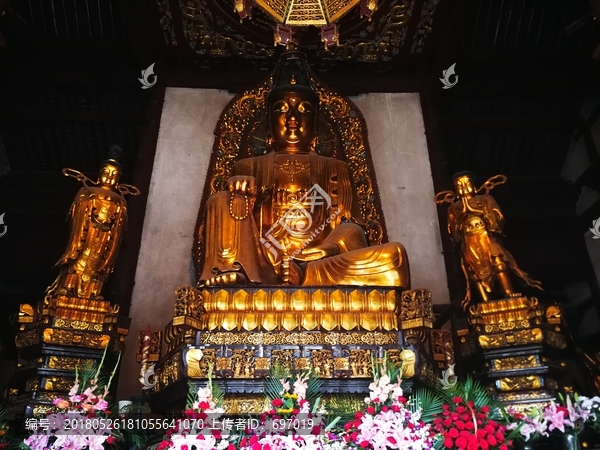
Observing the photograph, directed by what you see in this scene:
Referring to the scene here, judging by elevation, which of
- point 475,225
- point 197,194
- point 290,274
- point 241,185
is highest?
point 197,194

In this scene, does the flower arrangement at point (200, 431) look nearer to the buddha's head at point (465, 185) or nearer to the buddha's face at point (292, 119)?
the buddha's head at point (465, 185)

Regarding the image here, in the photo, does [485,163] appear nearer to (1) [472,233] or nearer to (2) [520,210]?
(2) [520,210]

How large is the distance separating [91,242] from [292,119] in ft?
6.34

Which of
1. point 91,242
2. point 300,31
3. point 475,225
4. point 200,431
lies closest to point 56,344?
point 91,242

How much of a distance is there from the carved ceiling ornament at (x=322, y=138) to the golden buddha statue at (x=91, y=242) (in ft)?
3.42

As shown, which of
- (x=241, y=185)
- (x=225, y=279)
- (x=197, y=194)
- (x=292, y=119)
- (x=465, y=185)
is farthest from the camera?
(x=197, y=194)

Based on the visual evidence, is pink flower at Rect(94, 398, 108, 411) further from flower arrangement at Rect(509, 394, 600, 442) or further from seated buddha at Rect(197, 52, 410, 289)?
flower arrangement at Rect(509, 394, 600, 442)

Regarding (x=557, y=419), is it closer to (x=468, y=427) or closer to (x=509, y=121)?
(x=468, y=427)

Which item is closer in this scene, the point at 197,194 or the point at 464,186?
the point at 464,186

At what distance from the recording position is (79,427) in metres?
2.26

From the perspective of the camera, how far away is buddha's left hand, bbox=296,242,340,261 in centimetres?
370

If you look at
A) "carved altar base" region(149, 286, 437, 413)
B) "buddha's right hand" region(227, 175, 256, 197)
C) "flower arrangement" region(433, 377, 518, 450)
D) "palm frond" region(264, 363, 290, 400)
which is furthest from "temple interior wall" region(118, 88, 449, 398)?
"flower arrangement" region(433, 377, 518, 450)

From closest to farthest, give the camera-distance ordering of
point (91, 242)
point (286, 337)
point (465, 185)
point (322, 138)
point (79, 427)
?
1. point (79, 427)
2. point (286, 337)
3. point (91, 242)
4. point (465, 185)
5. point (322, 138)

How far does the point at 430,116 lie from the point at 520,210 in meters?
1.44
